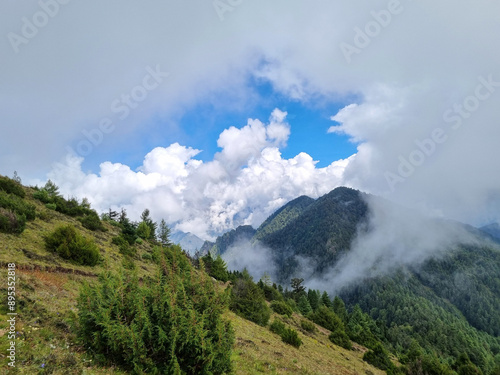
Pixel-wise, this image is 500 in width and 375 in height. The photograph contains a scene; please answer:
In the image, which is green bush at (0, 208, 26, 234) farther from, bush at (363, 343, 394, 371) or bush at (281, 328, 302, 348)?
bush at (363, 343, 394, 371)

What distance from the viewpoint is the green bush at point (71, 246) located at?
19344mm

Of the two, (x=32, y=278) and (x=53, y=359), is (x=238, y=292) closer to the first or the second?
(x=32, y=278)

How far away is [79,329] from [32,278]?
7.01 meters

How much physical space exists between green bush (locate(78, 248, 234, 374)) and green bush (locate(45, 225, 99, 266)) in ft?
47.4

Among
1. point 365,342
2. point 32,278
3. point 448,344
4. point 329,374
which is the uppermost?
point 32,278

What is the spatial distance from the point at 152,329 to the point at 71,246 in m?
16.7

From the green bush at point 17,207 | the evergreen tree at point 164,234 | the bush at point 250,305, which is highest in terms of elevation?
the evergreen tree at point 164,234

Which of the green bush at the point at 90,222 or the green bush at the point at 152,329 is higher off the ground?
the green bush at the point at 90,222

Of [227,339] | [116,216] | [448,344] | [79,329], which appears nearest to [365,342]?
[227,339]

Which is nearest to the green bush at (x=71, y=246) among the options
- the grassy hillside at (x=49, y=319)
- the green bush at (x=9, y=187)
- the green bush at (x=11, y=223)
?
the grassy hillside at (x=49, y=319)

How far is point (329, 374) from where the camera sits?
15.3 m

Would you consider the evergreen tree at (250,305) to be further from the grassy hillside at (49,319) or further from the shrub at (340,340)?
the shrub at (340,340)

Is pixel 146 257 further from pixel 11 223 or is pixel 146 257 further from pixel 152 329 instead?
pixel 152 329

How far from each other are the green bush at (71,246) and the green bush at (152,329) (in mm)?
14433
